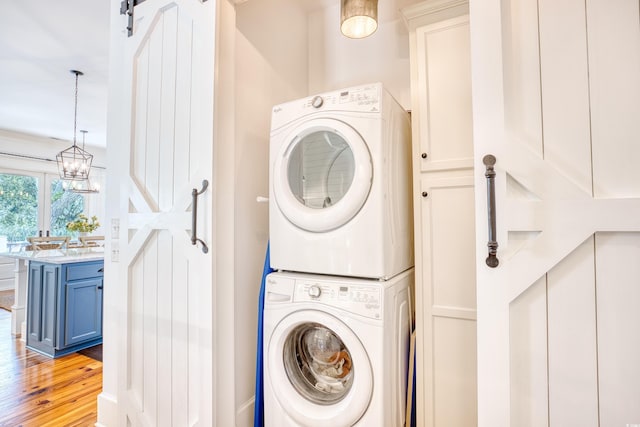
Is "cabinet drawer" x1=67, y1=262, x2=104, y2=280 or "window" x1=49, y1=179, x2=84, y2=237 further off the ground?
"window" x1=49, y1=179, x2=84, y2=237

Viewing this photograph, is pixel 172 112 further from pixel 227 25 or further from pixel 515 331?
pixel 515 331

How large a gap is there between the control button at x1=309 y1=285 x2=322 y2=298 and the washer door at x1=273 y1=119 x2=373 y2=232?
0.81 ft

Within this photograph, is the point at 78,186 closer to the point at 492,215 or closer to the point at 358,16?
the point at 358,16

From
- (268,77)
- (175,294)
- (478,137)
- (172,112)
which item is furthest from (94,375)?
(478,137)

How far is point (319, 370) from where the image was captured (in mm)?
1453

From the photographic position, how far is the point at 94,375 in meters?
2.44

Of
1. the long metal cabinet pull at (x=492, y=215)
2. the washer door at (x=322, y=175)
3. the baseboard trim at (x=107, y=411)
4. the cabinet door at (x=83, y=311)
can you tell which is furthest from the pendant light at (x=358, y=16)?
the cabinet door at (x=83, y=311)

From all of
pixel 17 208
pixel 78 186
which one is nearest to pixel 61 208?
pixel 17 208

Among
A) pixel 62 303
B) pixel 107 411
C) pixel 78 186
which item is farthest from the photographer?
pixel 78 186

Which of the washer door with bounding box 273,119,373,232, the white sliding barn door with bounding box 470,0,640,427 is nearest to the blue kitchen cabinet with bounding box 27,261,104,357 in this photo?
the washer door with bounding box 273,119,373,232

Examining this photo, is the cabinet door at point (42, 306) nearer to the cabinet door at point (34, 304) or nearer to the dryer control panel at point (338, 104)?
the cabinet door at point (34, 304)

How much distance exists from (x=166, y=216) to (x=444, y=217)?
4.41 feet

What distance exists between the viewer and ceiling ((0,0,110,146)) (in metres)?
2.38

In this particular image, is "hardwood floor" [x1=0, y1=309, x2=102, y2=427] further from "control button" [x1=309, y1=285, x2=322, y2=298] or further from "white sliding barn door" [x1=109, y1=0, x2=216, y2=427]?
"control button" [x1=309, y1=285, x2=322, y2=298]
